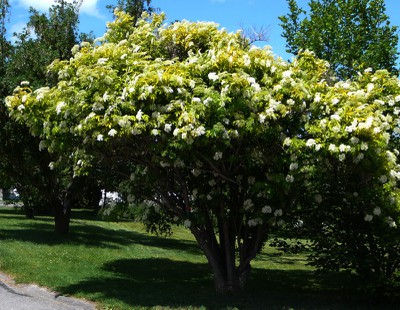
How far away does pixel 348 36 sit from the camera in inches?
519

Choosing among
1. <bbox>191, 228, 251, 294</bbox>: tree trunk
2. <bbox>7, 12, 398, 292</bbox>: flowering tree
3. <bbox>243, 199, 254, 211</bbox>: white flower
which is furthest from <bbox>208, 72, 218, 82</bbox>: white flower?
<bbox>191, 228, 251, 294</bbox>: tree trunk

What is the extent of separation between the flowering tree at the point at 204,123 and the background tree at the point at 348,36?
3.59 metres

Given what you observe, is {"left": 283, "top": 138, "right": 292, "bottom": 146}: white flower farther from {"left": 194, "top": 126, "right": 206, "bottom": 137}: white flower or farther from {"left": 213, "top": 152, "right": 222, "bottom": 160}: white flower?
{"left": 194, "top": 126, "right": 206, "bottom": 137}: white flower

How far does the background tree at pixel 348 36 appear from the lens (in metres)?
12.7

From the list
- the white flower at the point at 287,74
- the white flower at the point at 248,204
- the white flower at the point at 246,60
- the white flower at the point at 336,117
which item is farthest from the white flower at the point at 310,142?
the white flower at the point at 248,204

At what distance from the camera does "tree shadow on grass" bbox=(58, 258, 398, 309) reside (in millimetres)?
9188

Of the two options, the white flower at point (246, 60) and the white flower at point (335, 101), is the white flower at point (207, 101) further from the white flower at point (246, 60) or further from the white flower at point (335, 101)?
the white flower at point (335, 101)

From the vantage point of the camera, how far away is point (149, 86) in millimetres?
7652

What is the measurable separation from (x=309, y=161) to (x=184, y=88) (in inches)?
90.0

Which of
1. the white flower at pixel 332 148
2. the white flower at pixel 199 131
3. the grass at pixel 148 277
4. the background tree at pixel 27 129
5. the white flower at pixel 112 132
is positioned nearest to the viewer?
the white flower at pixel 199 131

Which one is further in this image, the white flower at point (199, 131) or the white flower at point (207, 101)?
the white flower at point (207, 101)

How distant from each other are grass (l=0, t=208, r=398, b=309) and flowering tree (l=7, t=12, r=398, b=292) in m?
1.26

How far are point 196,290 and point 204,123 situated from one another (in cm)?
436

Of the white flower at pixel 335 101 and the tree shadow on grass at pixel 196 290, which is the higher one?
the white flower at pixel 335 101
